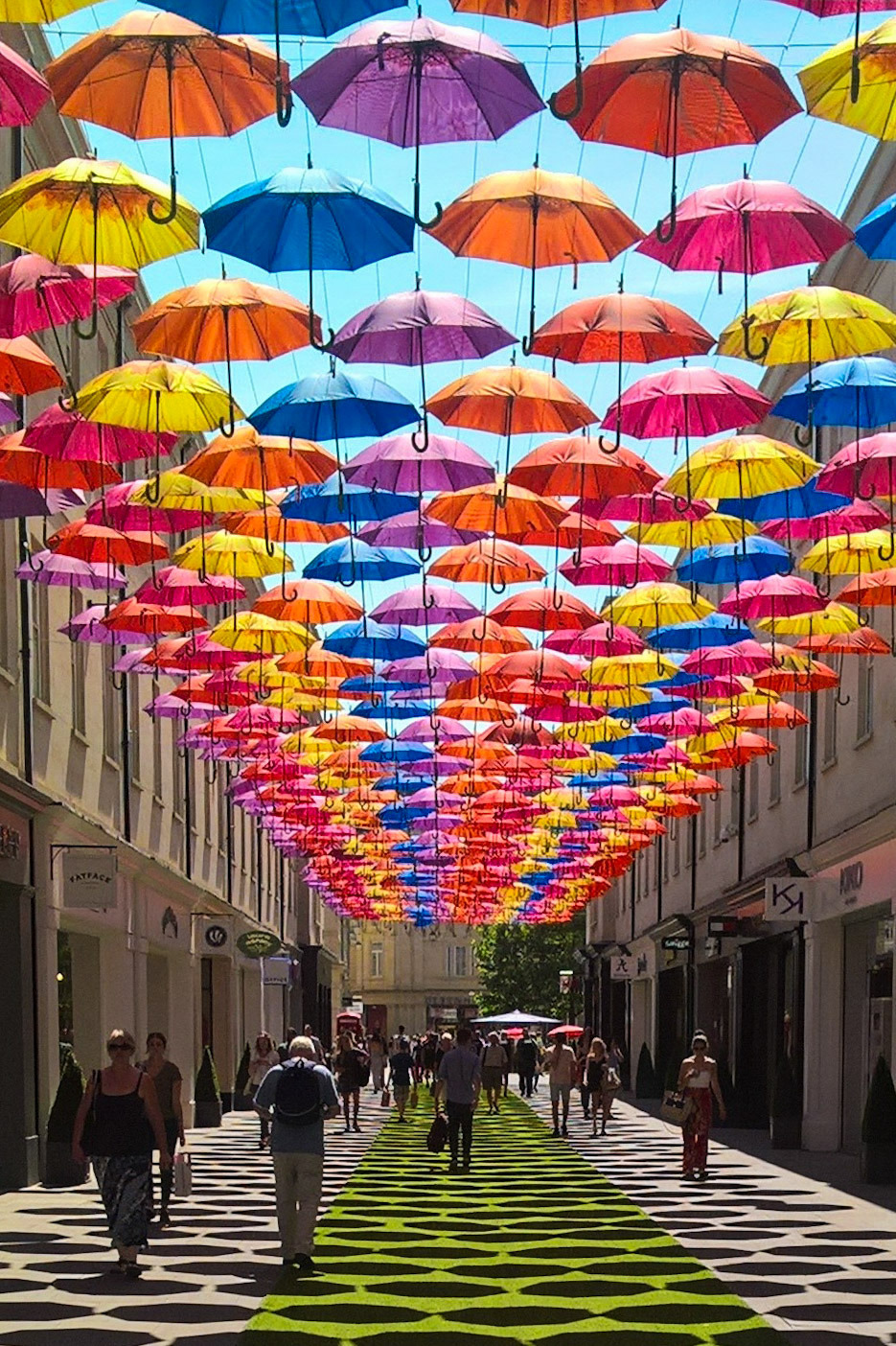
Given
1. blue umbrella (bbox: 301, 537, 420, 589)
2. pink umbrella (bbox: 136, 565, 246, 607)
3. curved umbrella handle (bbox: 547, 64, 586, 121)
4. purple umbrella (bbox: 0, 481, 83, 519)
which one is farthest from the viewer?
pink umbrella (bbox: 136, 565, 246, 607)

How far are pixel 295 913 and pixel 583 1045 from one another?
24.4 meters

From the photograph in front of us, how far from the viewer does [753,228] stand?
14.7 metres

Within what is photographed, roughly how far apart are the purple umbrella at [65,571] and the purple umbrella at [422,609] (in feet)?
11.3

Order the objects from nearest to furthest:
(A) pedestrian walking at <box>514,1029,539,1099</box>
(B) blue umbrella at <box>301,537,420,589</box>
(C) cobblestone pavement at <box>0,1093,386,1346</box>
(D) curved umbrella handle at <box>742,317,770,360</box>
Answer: (C) cobblestone pavement at <box>0,1093,386,1346</box> → (D) curved umbrella handle at <box>742,317,770,360</box> → (B) blue umbrella at <box>301,537,420,589</box> → (A) pedestrian walking at <box>514,1029,539,1099</box>

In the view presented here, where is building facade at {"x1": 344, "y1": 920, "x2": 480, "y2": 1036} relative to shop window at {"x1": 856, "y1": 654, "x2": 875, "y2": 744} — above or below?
below

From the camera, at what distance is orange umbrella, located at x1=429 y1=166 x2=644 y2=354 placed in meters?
14.3

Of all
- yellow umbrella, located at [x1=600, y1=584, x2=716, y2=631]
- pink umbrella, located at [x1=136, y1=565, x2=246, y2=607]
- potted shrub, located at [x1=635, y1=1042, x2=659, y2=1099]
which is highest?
pink umbrella, located at [x1=136, y1=565, x2=246, y2=607]

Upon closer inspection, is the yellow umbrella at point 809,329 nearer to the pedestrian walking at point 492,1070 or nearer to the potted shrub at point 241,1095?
the potted shrub at point 241,1095

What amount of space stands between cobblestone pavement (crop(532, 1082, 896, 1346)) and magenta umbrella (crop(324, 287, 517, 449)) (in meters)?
6.66

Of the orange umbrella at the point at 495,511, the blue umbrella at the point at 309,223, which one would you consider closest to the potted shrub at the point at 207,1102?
the orange umbrella at the point at 495,511

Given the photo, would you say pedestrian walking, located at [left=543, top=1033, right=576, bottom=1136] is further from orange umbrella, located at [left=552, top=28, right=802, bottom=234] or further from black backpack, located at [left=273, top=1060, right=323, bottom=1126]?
orange umbrella, located at [left=552, top=28, right=802, bottom=234]

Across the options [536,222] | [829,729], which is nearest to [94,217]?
[536,222]

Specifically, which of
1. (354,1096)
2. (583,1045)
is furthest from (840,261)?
(583,1045)

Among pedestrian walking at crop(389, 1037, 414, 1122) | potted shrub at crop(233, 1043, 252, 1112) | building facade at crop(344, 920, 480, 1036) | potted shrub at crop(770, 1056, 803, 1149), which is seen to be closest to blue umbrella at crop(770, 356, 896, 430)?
potted shrub at crop(770, 1056, 803, 1149)
